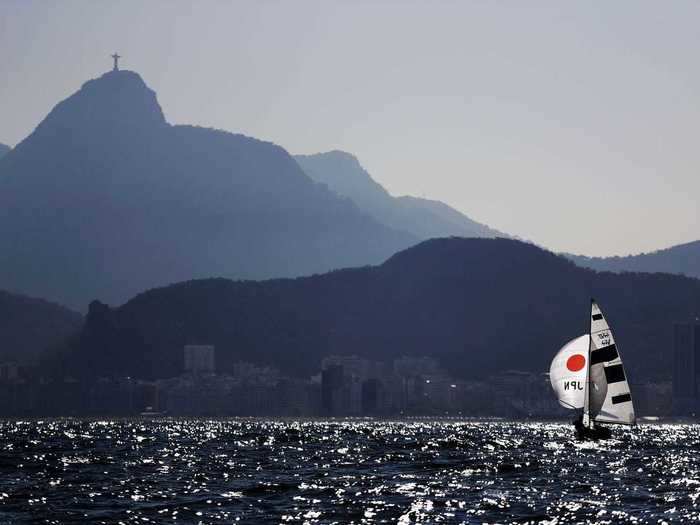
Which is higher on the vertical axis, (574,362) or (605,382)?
(574,362)

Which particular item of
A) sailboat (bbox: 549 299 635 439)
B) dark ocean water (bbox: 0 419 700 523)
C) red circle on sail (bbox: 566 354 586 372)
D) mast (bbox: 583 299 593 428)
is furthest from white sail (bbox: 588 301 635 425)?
dark ocean water (bbox: 0 419 700 523)

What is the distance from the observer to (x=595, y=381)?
156 meters

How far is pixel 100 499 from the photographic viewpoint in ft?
275

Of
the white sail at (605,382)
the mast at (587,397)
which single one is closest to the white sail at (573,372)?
the mast at (587,397)

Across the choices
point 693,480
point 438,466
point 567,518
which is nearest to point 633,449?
point 438,466

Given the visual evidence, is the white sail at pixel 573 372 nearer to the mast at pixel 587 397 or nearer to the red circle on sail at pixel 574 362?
the red circle on sail at pixel 574 362

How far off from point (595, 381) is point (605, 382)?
1.11 meters

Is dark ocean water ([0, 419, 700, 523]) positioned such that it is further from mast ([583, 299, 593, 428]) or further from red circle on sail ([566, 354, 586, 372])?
red circle on sail ([566, 354, 586, 372])

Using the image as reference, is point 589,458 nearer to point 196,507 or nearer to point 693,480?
point 693,480

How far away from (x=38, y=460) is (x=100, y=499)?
47.3m

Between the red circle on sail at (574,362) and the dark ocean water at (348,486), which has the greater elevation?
the red circle on sail at (574,362)

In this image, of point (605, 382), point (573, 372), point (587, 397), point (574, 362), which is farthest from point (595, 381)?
point (574, 362)

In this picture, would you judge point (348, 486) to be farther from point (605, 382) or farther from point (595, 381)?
point (605, 382)

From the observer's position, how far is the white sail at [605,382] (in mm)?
153750
